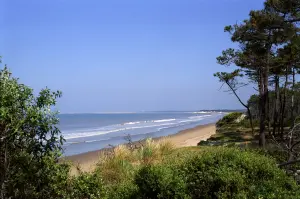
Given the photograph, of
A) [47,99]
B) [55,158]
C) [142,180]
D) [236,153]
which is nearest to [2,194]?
[55,158]

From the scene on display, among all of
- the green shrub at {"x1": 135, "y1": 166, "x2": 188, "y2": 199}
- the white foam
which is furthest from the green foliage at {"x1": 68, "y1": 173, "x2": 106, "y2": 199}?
the white foam

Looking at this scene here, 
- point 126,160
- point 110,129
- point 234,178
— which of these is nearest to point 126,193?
point 234,178

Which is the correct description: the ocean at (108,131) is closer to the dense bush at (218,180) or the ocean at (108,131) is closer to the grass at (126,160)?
the dense bush at (218,180)

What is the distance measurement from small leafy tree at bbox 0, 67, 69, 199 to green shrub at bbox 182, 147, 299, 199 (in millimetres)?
1992

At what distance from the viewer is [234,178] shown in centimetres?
496

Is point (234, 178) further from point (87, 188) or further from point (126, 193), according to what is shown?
point (87, 188)

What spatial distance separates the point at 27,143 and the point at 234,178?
278 cm

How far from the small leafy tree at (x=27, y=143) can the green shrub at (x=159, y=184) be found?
3.93 ft

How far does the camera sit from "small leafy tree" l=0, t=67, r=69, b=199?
4.31 meters

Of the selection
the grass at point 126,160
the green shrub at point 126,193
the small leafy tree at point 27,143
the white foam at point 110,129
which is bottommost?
the white foam at point 110,129

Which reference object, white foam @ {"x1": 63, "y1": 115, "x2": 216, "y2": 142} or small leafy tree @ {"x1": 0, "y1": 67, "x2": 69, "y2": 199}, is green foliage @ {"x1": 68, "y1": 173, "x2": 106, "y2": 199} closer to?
small leafy tree @ {"x1": 0, "y1": 67, "x2": 69, "y2": 199}

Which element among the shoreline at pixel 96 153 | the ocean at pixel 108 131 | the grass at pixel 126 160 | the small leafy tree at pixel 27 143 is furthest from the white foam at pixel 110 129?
the small leafy tree at pixel 27 143

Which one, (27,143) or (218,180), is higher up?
(27,143)

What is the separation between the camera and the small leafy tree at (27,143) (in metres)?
4.31
